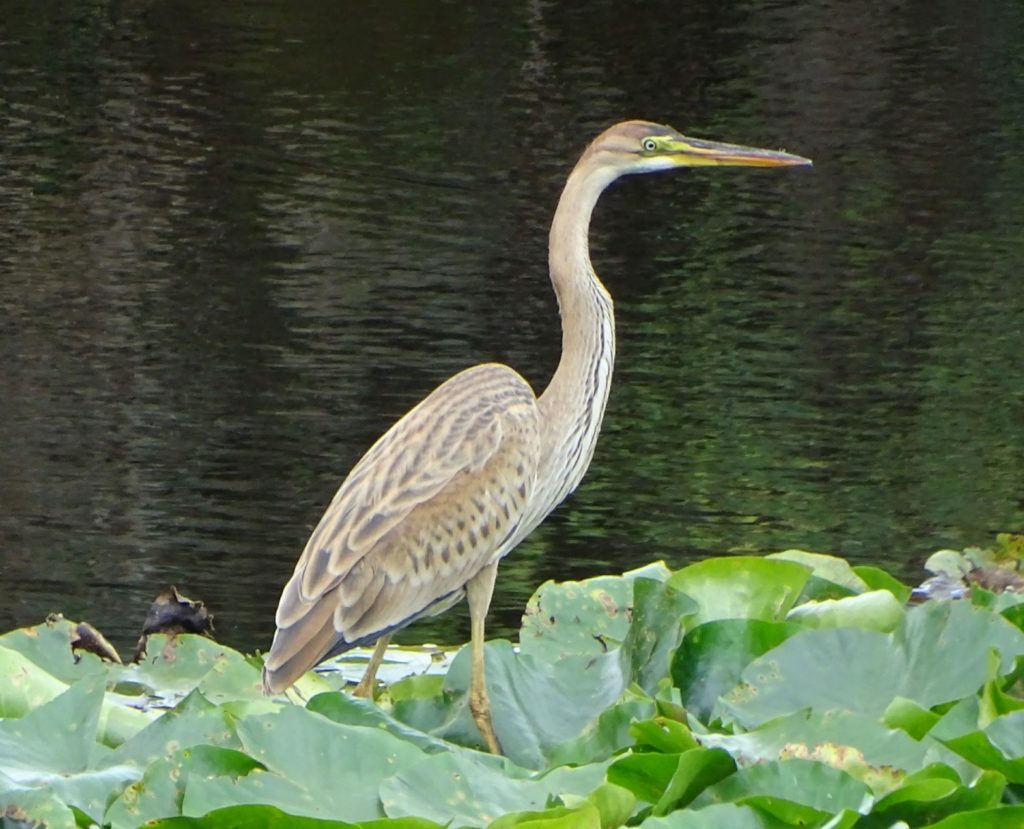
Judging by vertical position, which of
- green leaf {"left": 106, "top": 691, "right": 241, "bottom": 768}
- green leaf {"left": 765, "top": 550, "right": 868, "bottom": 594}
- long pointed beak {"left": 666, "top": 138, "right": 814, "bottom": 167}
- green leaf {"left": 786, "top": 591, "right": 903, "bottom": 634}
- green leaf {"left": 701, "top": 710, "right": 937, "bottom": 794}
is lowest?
green leaf {"left": 765, "top": 550, "right": 868, "bottom": 594}

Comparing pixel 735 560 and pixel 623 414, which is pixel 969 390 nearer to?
pixel 623 414

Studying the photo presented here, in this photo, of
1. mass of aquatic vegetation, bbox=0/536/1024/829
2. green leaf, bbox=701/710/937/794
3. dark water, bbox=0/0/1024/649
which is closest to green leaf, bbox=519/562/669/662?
mass of aquatic vegetation, bbox=0/536/1024/829

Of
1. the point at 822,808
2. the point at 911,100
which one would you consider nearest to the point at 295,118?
the point at 911,100

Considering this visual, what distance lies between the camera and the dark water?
7.68 m

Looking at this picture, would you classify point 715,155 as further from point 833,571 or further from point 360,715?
point 360,715

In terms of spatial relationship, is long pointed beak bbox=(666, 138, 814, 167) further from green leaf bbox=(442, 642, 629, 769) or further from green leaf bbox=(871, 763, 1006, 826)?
green leaf bbox=(871, 763, 1006, 826)

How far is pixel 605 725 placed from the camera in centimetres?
378

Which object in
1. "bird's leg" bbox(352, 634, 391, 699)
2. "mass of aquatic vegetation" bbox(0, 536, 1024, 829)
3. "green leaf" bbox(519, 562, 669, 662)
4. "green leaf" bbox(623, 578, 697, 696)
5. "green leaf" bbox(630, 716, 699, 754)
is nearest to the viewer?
"mass of aquatic vegetation" bbox(0, 536, 1024, 829)

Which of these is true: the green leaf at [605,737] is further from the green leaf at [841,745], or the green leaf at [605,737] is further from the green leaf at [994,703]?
the green leaf at [994,703]

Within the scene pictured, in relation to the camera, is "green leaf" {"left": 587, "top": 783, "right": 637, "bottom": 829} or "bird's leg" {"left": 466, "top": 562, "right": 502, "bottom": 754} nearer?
"green leaf" {"left": 587, "top": 783, "right": 637, "bottom": 829}

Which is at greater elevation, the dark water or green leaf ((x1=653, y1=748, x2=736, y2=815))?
green leaf ((x1=653, y1=748, x2=736, y2=815))

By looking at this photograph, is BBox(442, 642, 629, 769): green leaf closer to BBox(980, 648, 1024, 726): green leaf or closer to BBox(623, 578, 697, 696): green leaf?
BBox(623, 578, 697, 696): green leaf

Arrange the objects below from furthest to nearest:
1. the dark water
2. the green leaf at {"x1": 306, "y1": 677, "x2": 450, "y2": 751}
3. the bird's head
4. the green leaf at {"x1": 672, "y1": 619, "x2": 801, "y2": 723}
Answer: the dark water < the bird's head < the green leaf at {"x1": 672, "y1": 619, "x2": 801, "y2": 723} < the green leaf at {"x1": 306, "y1": 677, "x2": 450, "y2": 751}

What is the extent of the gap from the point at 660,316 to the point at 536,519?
17.6 ft
